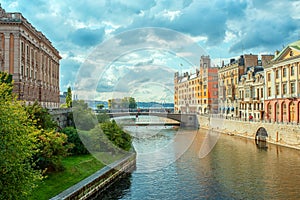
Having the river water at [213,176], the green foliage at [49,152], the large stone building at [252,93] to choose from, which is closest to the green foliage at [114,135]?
the river water at [213,176]

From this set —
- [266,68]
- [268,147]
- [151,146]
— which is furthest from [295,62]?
[151,146]

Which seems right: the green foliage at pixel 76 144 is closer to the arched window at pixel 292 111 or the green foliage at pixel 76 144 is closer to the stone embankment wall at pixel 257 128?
the stone embankment wall at pixel 257 128

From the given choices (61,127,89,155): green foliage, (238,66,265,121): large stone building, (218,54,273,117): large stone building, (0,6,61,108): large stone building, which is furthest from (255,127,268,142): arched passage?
(0,6,61,108): large stone building

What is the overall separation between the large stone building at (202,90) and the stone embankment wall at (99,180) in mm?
67581

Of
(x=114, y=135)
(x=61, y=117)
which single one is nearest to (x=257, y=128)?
(x=114, y=135)

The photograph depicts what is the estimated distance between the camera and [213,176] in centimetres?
3278

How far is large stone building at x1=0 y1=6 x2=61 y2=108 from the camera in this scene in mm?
54656

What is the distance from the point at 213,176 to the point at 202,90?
81.9 meters

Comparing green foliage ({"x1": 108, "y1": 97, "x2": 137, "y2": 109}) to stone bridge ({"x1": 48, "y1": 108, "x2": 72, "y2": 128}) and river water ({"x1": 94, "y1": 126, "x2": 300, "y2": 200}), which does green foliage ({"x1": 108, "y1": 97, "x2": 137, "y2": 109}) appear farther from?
river water ({"x1": 94, "y1": 126, "x2": 300, "y2": 200})

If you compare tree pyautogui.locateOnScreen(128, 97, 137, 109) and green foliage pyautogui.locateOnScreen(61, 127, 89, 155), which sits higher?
tree pyautogui.locateOnScreen(128, 97, 137, 109)

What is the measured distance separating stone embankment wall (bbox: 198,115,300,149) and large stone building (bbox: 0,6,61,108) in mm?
43308

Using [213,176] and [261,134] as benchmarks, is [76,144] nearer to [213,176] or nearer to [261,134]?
[213,176]

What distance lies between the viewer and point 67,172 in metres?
29.2

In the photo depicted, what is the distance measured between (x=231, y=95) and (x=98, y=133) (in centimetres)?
6087
